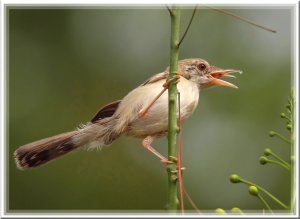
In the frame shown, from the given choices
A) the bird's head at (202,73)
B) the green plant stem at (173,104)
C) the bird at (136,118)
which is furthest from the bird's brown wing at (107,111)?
the green plant stem at (173,104)

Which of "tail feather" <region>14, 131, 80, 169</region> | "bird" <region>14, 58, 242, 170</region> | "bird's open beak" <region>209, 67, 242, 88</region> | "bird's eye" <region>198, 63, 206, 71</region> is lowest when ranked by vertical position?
"tail feather" <region>14, 131, 80, 169</region>

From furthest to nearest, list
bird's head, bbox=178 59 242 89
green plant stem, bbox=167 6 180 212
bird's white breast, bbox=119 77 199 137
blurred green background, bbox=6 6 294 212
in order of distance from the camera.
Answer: blurred green background, bbox=6 6 294 212 < bird's head, bbox=178 59 242 89 < bird's white breast, bbox=119 77 199 137 < green plant stem, bbox=167 6 180 212

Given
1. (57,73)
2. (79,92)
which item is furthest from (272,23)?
(57,73)

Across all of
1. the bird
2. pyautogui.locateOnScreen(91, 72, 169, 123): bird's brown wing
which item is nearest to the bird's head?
the bird

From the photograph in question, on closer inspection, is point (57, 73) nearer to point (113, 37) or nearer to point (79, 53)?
point (79, 53)

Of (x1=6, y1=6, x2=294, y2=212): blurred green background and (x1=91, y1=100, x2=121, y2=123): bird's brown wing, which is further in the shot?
(x1=6, y1=6, x2=294, y2=212): blurred green background

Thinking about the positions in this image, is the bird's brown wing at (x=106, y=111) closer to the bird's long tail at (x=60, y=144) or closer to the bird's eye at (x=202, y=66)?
the bird's long tail at (x=60, y=144)

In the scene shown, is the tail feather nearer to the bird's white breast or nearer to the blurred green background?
the blurred green background
